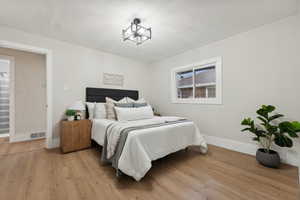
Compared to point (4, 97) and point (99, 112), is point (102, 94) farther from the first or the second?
point (4, 97)

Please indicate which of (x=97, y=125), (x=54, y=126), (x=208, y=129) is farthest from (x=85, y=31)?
(x=208, y=129)

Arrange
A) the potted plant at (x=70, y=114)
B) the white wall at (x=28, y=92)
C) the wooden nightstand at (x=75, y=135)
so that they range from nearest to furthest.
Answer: the wooden nightstand at (x=75, y=135), the potted plant at (x=70, y=114), the white wall at (x=28, y=92)

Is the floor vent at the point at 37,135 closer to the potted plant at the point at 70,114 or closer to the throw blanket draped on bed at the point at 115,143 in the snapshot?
the potted plant at the point at 70,114

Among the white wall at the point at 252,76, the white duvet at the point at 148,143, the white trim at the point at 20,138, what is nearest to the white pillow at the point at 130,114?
the white duvet at the point at 148,143

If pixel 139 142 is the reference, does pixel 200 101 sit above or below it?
above

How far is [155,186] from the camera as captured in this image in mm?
1513

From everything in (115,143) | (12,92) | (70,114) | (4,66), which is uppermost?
(4,66)

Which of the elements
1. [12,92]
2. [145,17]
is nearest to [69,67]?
[12,92]

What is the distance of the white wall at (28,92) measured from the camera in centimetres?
320

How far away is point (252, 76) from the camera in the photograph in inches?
93.3

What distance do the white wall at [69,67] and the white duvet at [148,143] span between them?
3.31ft

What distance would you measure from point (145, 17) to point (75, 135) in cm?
254

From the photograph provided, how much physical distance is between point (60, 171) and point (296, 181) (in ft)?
10.2

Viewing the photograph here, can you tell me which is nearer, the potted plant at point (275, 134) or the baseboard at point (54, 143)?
the potted plant at point (275, 134)
